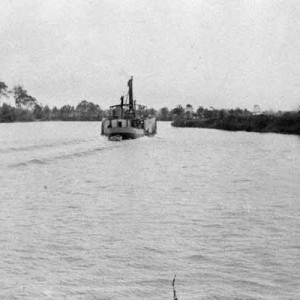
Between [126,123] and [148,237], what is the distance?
55.6 metres

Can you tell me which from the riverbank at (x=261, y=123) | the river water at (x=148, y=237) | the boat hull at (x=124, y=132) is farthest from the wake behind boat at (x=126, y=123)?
the river water at (x=148, y=237)

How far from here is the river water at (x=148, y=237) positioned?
8992 millimetres

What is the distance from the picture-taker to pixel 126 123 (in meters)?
67.9

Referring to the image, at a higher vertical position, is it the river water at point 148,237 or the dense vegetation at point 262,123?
the dense vegetation at point 262,123

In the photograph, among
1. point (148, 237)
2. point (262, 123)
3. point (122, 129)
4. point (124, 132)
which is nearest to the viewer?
point (148, 237)

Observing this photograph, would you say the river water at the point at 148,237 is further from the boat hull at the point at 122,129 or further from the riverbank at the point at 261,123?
the riverbank at the point at 261,123

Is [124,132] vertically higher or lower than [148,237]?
higher

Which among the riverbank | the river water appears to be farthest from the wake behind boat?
the river water

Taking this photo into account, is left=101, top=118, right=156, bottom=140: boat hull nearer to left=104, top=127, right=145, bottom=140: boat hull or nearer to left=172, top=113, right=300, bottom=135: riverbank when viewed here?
left=104, top=127, right=145, bottom=140: boat hull

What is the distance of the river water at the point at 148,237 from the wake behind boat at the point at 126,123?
3901cm

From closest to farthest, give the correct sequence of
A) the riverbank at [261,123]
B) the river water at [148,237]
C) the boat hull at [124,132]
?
the river water at [148,237] → the boat hull at [124,132] → the riverbank at [261,123]

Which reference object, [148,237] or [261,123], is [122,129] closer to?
[261,123]

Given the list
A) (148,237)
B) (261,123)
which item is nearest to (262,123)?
(261,123)

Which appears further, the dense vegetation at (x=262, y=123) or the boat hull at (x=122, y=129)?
the dense vegetation at (x=262, y=123)
